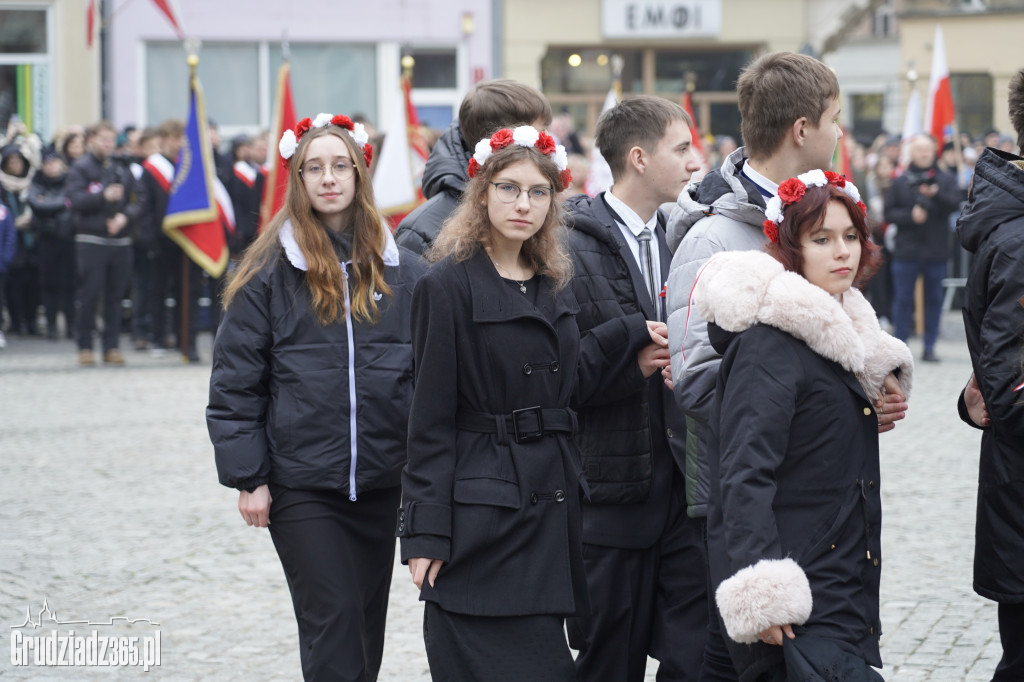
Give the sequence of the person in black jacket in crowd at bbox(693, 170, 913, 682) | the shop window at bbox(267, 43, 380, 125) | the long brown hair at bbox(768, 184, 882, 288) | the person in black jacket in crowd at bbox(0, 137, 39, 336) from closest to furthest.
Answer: the person in black jacket in crowd at bbox(693, 170, 913, 682)
the long brown hair at bbox(768, 184, 882, 288)
the person in black jacket in crowd at bbox(0, 137, 39, 336)
the shop window at bbox(267, 43, 380, 125)

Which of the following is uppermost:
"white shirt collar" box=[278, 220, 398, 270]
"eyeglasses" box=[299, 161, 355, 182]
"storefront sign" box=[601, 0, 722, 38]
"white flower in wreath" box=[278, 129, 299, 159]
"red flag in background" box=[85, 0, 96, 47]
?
"storefront sign" box=[601, 0, 722, 38]

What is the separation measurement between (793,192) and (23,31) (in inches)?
896

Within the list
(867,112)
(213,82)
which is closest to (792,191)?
(213,82)

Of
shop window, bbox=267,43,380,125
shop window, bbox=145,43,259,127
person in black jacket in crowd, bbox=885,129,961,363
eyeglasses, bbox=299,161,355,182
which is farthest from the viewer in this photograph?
shop window, bbox=267,43,380,125

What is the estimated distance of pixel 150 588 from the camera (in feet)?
22.5

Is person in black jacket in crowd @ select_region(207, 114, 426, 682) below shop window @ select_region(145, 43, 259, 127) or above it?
below

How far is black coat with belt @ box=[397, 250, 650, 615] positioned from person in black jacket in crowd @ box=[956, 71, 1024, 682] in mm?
1193

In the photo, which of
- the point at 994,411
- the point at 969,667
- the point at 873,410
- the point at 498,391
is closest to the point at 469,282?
the point at 498,391

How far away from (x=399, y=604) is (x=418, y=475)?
289 cm

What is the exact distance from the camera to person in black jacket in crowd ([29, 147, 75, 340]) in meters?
17.3

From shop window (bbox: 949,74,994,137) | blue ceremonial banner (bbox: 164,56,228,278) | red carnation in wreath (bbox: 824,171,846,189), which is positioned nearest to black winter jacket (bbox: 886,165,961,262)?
blue ceremonial banner (bbox: 164,56,228,278)

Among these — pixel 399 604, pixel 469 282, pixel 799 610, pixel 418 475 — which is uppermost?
pixel 469 282

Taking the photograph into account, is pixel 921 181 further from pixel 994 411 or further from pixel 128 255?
pixel 994 411

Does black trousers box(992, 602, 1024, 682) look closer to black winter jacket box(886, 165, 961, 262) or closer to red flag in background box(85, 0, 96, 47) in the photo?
black winter jacket box(886, 165, 961, 262)
